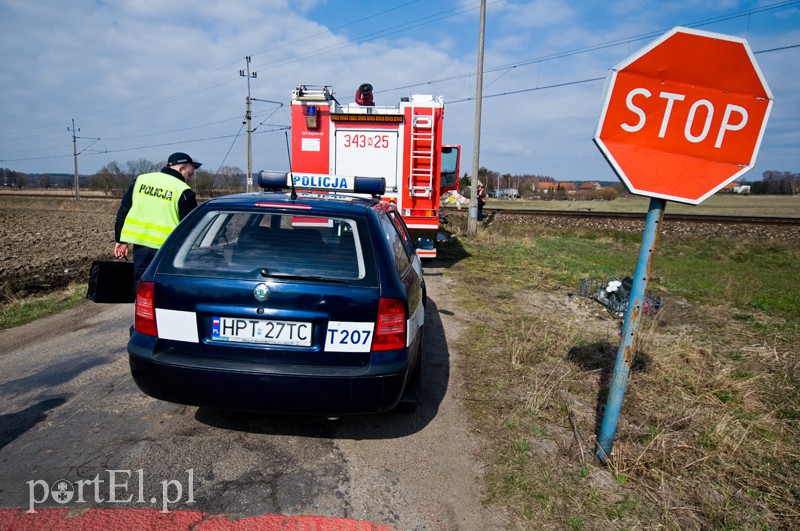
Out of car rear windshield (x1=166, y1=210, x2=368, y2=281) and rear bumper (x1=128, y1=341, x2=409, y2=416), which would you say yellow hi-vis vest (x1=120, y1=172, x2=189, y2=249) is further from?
rear bumper (x1=128, y1=341, x2=409, y2=416)

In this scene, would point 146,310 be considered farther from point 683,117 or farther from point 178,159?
point 683,117

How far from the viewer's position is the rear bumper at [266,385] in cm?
267

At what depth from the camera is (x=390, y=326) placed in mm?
2787

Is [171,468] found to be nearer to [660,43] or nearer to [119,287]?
[119,287]

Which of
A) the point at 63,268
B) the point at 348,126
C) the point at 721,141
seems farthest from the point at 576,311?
the point at 63,268

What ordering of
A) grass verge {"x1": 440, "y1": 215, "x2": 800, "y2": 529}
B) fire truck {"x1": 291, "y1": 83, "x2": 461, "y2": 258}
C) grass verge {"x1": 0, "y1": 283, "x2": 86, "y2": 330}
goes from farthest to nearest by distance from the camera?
1. fire truck {"x1": 291, "y1": 83, "x2": 461, "y2": 258}
2. grass verge {"x1": 0, "y1": 283, "x2": 86, "y2": 330}
3. grass verge {"x1": 440, "y1": 215, "x2": 800, "y2": 529}

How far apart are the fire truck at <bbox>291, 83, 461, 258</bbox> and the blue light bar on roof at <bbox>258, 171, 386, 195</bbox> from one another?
157 inches

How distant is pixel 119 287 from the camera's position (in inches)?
170

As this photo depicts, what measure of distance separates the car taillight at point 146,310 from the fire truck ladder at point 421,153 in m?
6.58

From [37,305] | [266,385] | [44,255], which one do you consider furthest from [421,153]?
[44,255]

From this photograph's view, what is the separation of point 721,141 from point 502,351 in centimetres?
294

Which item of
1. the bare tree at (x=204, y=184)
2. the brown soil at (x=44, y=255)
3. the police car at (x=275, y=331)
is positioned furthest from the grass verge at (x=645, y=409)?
the bare tree at (x=204, y=184)

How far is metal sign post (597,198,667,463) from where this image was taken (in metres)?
2.66

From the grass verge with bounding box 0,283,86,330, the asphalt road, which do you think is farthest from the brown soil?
the asphalt road
